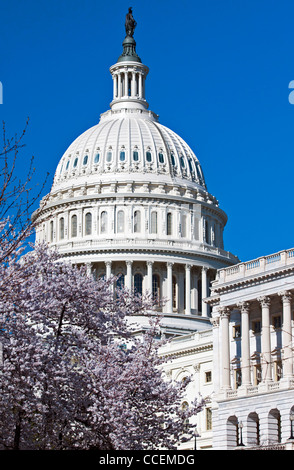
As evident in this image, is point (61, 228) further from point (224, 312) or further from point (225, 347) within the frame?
point (225, 347)

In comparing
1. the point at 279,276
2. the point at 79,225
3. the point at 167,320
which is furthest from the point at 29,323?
the point at 79,225

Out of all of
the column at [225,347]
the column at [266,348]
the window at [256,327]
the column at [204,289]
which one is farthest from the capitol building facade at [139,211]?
the column at [266,348]

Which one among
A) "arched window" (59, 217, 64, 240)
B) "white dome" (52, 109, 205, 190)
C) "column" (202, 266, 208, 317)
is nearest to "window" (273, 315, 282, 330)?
"column" (202, 266, 208, 317)

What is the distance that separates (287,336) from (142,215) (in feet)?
228

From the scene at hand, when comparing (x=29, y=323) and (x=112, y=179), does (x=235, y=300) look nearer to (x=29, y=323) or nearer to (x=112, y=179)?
(x=29, y=323)

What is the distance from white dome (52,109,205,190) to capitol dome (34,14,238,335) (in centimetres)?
14

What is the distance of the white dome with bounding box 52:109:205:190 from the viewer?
155250 mm

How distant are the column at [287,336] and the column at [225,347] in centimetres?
679

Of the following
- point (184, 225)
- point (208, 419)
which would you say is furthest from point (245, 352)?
point (184, 225)

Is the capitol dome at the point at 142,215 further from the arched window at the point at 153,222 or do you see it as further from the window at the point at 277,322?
the window at the point at 277,322

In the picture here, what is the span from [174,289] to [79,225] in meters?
15.4

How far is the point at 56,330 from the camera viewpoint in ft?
147

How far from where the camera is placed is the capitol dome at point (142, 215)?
14725cm

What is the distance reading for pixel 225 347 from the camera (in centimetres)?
9031
